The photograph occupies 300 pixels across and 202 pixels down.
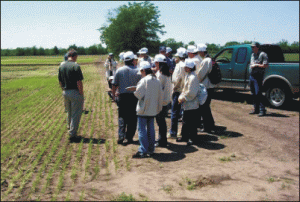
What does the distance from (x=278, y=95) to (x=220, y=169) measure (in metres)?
6.38

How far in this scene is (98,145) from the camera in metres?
6.84

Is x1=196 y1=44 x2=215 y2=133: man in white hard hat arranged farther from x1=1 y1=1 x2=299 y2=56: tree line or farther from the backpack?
x1=1 y1=1 x2=299 y2=56: tree line

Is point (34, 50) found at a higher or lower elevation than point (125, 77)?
higher

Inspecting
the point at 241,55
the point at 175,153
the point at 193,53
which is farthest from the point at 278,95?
the point at 175,153

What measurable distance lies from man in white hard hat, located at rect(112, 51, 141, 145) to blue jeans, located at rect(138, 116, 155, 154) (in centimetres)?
90

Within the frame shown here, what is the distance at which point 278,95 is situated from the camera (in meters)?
10.6

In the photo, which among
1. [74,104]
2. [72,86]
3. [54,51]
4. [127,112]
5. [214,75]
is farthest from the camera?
[54,51]

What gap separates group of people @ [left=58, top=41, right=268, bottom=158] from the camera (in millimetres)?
5809

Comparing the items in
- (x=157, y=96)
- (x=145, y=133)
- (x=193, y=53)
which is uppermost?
(x=193, y=53)

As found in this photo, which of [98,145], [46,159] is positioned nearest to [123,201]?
[46,159]

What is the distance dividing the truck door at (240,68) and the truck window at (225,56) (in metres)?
0.48

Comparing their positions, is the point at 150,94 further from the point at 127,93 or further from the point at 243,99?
the point at 243,99

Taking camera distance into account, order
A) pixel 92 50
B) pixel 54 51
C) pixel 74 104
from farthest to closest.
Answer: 1. pixel 92 50
2. pixel 54 51
3. pixel 74 104

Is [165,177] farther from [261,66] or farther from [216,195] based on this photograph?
[261,66]
